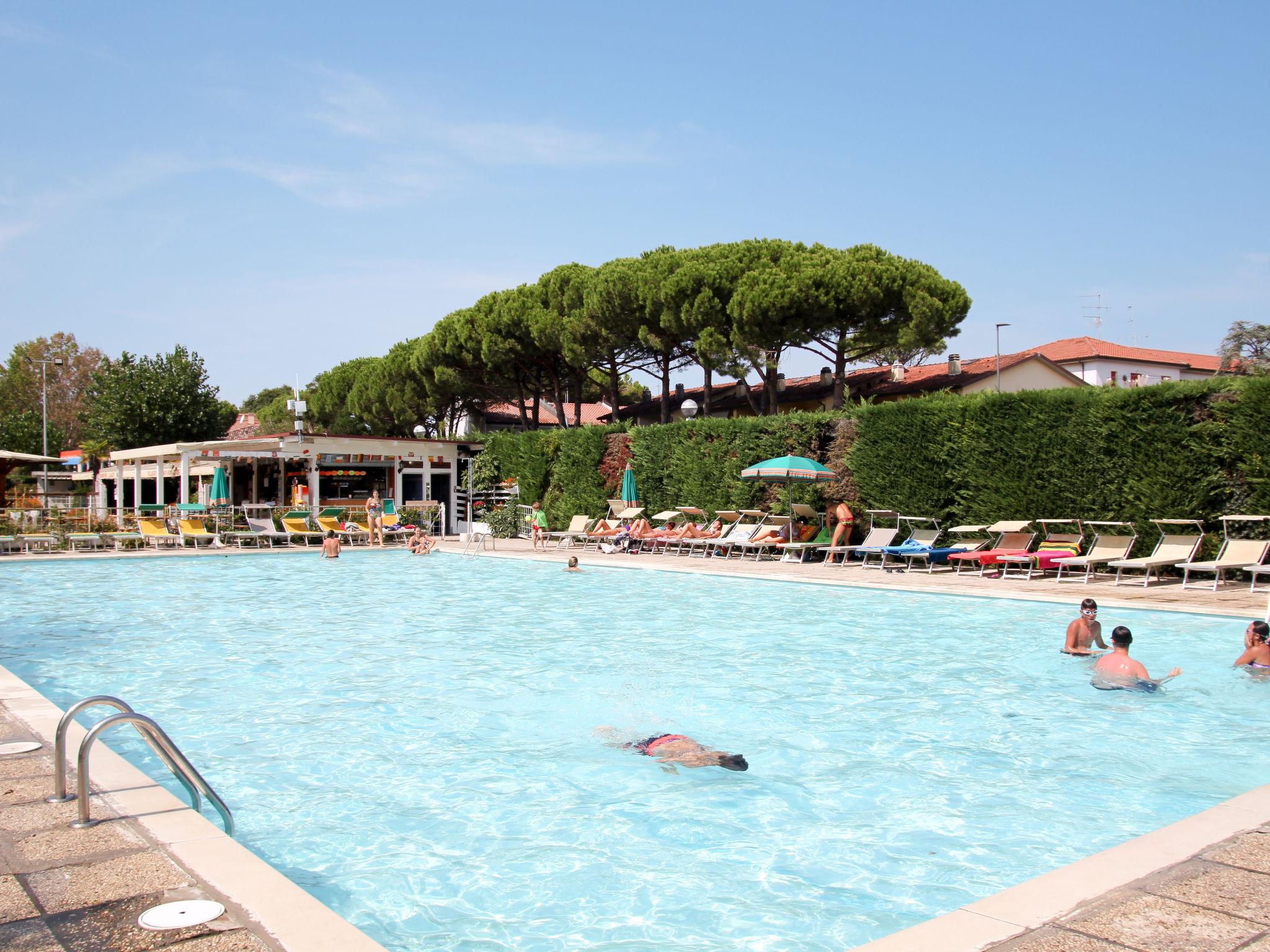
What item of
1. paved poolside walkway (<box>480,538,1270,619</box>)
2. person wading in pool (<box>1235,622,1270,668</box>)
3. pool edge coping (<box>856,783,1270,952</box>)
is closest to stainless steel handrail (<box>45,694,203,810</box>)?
pool edge coping (<box>856,783,1270,952</box>)

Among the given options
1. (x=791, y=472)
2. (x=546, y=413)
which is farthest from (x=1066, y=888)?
(x=546, y=413)

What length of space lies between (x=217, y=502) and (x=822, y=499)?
50.8ft

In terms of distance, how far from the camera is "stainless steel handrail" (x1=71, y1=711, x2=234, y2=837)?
11.5 ft

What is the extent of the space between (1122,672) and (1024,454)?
26.6ft

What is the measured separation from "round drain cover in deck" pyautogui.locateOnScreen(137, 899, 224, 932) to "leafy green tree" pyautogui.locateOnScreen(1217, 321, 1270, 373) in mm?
31448

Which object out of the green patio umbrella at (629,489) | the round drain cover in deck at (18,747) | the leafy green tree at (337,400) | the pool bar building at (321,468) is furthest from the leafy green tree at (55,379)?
the round drain cover in deck at (18,747)

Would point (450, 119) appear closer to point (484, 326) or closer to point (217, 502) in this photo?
point (217, 502)

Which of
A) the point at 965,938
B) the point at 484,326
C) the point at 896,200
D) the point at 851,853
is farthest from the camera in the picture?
the point at 484,326

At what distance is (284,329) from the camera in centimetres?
2786

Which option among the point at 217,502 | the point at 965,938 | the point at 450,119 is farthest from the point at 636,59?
the point at 217,502

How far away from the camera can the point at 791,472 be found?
666 inches

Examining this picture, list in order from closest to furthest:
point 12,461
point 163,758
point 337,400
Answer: point 163,758 → point 12,461 → point 337,400

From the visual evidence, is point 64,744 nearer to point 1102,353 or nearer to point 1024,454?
point 1024,454

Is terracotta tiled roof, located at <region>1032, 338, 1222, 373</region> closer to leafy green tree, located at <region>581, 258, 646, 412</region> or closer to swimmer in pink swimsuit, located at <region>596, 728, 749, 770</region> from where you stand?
leafy green tree, located at <region>581, 258, 646, 412</region>
